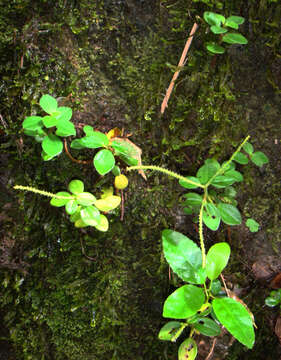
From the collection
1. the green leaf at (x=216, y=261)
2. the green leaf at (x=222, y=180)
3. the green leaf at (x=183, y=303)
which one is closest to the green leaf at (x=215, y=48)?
the green leaf at (x=222, y=180)

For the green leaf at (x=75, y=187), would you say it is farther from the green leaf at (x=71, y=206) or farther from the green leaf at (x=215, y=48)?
the green leaf at (x=215, y=48)

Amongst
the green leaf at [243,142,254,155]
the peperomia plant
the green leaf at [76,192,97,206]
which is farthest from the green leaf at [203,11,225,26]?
the green leaf at [76,192,97,206]

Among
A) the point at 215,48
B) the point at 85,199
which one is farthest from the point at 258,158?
the point at 85,199

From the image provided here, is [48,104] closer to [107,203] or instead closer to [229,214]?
[107,203]

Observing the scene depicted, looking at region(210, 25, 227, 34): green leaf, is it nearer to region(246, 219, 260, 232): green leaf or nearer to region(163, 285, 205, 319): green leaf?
region(246, 219, 260, 232): green leaf

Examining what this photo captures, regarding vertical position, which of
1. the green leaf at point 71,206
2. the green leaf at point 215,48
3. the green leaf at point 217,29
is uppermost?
the green leaf at point 217,29
